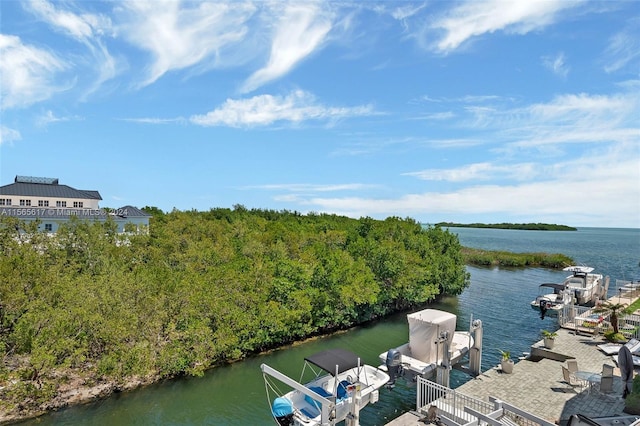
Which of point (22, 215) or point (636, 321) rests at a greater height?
point (22, 215)

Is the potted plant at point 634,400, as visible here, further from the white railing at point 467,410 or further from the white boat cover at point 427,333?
the white boat cover at point 427,333

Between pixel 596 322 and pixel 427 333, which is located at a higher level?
pixel 427 333

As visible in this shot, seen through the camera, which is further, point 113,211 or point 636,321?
point 113,211

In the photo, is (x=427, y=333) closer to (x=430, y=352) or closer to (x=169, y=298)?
(x=430, y=352)

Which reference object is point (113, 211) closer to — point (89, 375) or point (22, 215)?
point (22, 215)

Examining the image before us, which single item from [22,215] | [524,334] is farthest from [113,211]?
[524,334]

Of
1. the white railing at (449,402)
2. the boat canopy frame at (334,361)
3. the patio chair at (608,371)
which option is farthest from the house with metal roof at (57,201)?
the patio chair at (608,371)

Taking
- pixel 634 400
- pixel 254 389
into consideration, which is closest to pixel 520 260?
pixel 634 400

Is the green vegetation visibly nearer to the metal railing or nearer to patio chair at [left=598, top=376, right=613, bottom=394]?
the metal railing
